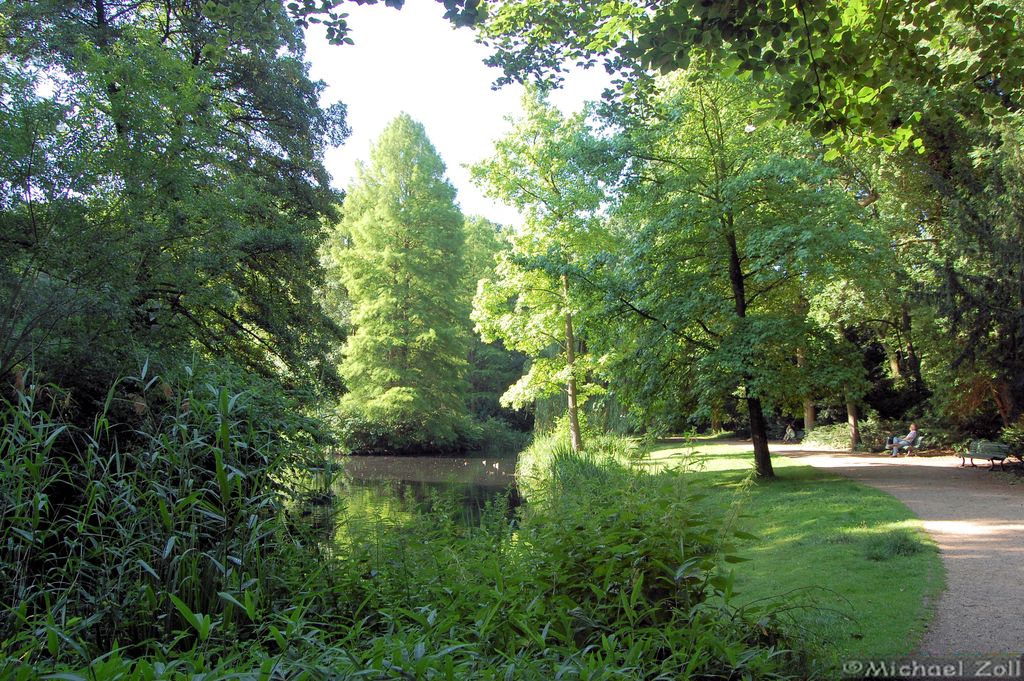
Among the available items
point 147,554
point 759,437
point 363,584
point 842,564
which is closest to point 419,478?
point 759,437

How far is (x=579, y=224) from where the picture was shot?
1838 cm

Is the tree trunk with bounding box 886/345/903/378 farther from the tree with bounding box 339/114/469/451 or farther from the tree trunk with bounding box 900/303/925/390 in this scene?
the tree with bounding box 339/114/469/451

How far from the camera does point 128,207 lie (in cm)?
706

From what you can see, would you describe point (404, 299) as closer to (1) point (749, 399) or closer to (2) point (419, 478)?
(2) point (419, 478)

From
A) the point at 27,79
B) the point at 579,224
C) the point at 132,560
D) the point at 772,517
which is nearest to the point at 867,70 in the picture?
the point at 132,560

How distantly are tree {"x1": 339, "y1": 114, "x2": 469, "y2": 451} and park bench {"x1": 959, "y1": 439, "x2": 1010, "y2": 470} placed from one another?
61.7ft

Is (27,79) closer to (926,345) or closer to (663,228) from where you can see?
(663,228)

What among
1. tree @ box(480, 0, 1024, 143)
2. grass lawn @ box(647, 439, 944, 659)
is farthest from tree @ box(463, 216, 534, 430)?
tree @ box(480, 0, 1024, 143)

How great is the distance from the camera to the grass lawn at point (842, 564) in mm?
A: 4266

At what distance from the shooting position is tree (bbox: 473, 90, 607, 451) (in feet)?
60.1

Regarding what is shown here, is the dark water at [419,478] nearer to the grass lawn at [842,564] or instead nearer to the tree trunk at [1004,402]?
the grass lawn at [842,564]

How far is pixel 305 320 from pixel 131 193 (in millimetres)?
6849

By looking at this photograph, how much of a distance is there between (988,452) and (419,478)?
48.6ft

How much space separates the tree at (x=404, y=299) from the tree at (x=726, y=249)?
52.6 feet
